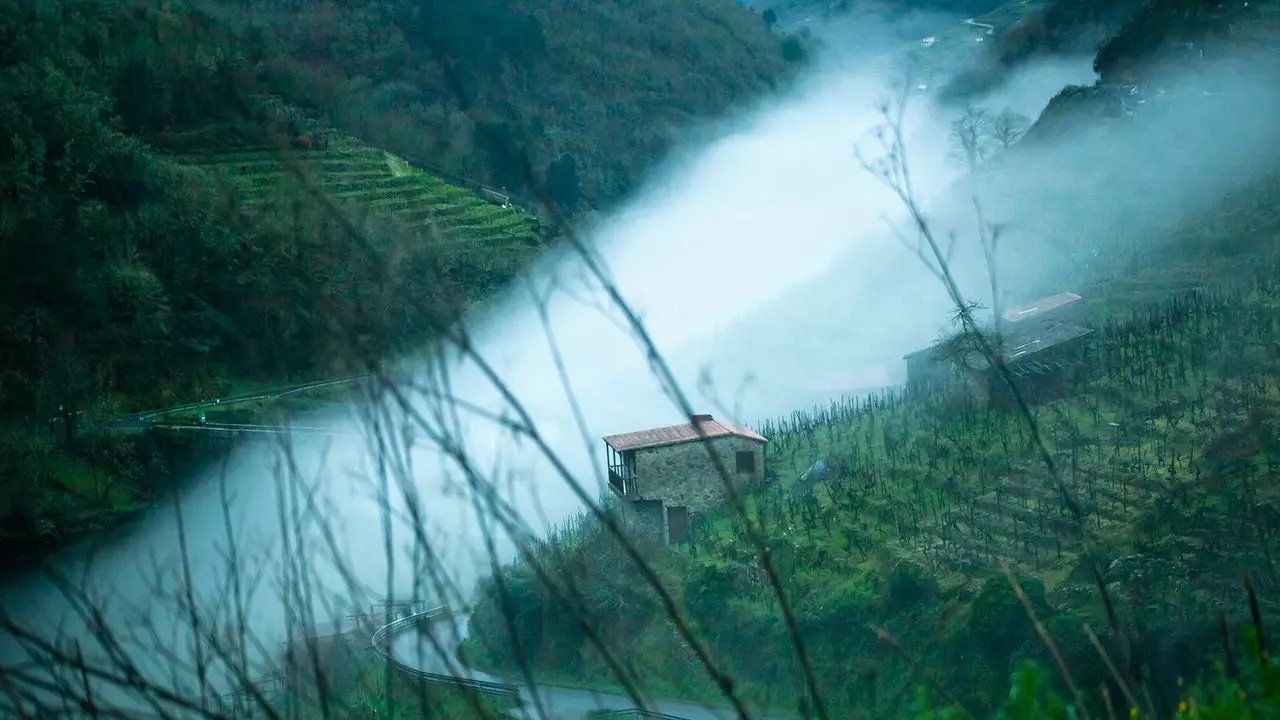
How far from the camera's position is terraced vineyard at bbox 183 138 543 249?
11.8 meters

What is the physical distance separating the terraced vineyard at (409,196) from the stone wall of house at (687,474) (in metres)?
4.20

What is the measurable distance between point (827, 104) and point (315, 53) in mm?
10432

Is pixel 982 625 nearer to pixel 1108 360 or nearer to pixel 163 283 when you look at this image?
pixel 1108 360

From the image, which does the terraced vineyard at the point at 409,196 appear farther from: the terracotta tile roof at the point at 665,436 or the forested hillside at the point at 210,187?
the terracotta tile roof at the point at 665,436

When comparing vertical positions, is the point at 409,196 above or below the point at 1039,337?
above

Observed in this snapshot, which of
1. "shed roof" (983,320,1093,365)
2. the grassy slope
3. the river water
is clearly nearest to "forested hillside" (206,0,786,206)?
the river water

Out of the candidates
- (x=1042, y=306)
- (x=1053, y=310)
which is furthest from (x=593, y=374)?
(x=1053, y=310)

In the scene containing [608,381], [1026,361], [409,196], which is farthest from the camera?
[409,196]

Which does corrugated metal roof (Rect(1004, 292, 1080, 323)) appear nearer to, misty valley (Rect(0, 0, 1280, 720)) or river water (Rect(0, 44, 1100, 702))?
misty valley (Rect(0, 0, 1280, 720))

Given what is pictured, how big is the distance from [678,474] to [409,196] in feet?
20.8

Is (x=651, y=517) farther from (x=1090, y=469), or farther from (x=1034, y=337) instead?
(x=1090, y=469)

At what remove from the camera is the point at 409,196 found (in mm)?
13086

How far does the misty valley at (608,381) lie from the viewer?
5.88ft

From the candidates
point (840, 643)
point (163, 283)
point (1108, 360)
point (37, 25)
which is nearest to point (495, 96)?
point (37, 25)
